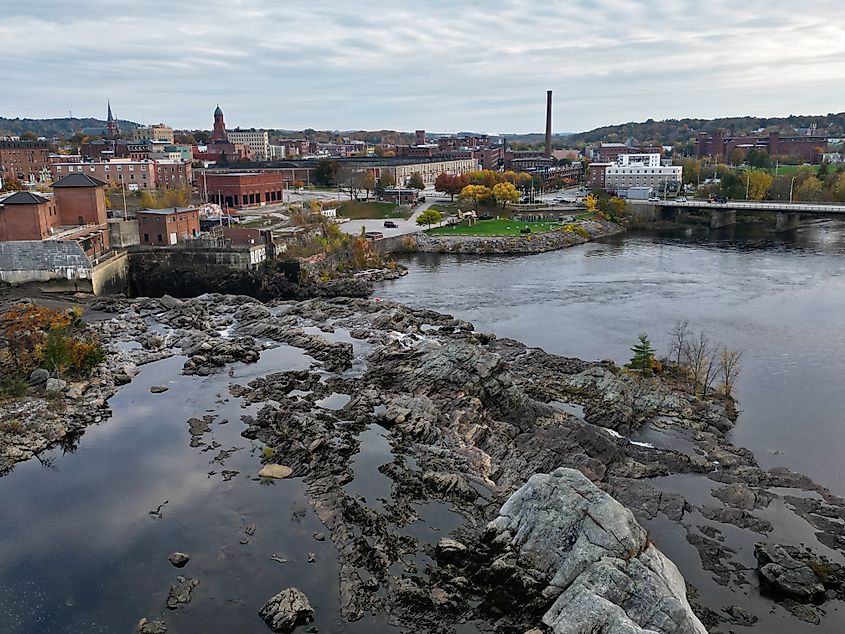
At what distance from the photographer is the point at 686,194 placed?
8294cm

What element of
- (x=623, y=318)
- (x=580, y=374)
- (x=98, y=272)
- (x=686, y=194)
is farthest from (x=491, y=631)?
(x=686, y=194)

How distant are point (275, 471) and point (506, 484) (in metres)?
6.00

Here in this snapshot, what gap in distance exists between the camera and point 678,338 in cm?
2917

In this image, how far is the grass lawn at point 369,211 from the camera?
212 ft

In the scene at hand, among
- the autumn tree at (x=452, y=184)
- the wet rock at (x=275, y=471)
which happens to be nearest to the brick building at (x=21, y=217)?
the wet rock at (x=275, y=471)

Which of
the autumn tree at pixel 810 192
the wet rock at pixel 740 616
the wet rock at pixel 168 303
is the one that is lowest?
the wet rock at pixel 740 616

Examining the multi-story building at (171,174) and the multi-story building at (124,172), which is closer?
the multi-story building at (124,172)

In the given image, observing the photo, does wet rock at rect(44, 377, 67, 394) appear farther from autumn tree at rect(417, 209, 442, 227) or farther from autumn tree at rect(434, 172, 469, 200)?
autumn tree at rect(434, 172, 469, 200)

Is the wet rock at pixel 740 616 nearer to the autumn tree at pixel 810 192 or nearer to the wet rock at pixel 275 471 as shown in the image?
the wet rock at pixel 275 471

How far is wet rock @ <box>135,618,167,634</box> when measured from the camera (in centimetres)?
1267

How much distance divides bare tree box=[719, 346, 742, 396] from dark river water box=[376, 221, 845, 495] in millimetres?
392

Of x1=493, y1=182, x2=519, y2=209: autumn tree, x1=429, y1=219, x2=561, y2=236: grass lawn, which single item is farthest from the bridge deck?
x1=429, y1=219, x2=561, y2=236: grass lawn

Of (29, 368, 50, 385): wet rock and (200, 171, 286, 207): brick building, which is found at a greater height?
(200, 171, 286, 207): brick building

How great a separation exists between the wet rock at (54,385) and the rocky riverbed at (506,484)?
320 millimetres
